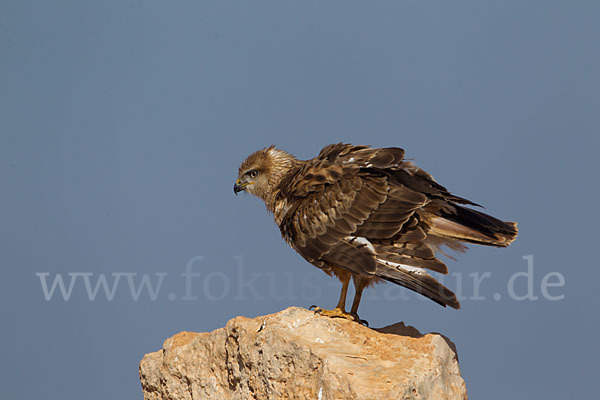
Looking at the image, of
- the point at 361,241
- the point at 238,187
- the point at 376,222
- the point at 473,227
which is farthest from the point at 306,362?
the point at 238,187

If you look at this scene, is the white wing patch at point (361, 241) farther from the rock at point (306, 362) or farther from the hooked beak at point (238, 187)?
the hooked beak at point (238, 187)

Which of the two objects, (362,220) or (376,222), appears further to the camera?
(362,220)

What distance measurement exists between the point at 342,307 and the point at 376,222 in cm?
105

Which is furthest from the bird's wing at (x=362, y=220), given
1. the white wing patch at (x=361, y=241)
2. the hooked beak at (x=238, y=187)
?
the hooked beak at (x=238, y=187)

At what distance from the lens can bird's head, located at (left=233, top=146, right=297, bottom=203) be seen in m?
10.1

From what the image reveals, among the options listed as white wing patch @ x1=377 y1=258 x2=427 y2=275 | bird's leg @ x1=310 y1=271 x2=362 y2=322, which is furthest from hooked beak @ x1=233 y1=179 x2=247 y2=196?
white wing patch @ x1=377 y1=258 x2=427 y2=275

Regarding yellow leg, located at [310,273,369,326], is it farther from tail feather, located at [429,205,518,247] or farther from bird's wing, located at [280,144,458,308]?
tail feather, located at [429,205,518,247]

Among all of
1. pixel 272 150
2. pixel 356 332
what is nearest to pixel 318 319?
pixel 356 332

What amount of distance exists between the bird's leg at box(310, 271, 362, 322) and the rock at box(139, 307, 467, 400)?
0.42 metres

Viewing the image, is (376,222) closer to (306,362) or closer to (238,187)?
(306,362)

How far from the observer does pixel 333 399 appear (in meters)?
6.61

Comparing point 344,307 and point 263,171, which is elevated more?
point 263,171

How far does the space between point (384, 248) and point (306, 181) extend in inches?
56.0

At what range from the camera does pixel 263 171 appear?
10219 mm
